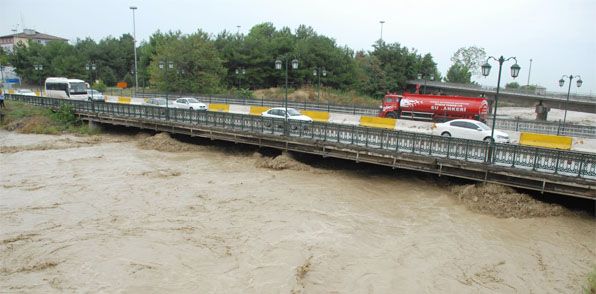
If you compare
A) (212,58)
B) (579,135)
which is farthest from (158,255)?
(212,58)

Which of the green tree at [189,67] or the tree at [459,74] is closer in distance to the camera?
the green tree at [189,67]

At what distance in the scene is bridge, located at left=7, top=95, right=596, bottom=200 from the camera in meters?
14.6

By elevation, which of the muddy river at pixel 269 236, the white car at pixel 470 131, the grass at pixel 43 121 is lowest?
the muddy river at pixel 269 236

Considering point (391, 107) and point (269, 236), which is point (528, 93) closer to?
point (391, 107)

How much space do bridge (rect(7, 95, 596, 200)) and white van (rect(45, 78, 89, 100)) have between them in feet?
69.7

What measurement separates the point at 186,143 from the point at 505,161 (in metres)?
19.6

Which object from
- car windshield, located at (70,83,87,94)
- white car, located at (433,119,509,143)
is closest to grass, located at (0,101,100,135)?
car windshield, located at (70,83,87,94)

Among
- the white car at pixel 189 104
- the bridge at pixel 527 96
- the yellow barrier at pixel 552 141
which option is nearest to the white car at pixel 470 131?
the yellow barrier at pixel 552 141

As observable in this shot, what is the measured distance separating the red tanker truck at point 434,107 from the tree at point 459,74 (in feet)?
222

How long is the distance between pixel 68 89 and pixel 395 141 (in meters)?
39.2

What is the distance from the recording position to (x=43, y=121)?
3309 centimetres

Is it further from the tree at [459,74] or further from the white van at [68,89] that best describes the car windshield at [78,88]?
the tree at [459,74]

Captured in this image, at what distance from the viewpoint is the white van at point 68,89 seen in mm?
44219

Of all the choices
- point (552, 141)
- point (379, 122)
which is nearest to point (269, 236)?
point (552, 141)
